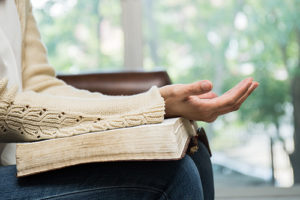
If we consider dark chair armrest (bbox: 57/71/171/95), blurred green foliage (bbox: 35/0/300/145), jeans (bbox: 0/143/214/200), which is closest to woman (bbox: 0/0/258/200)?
jeans (bbox: 0/143/214/200)

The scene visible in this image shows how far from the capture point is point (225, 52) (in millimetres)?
2572

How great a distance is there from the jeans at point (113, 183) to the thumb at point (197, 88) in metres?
0.10

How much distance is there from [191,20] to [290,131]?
873 mm

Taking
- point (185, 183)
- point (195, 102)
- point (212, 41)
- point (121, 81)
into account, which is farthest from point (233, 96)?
point (212, 41)

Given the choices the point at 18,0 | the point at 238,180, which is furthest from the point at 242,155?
the point at 18,0

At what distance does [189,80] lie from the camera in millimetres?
2592

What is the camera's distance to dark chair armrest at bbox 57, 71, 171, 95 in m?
1.30

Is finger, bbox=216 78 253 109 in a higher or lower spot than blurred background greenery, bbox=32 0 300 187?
higher

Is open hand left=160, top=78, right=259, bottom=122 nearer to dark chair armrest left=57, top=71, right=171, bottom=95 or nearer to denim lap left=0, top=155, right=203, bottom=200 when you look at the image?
denim lap left=0, top=155, right=203, bottom=200

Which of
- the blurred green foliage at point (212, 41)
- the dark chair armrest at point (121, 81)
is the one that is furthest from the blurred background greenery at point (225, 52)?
the dark chair armrest at point (121, 81)

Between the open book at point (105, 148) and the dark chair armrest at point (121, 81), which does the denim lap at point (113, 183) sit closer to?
the open book at point (105, 148)

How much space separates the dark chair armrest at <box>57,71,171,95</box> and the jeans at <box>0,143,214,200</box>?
27.6 inches

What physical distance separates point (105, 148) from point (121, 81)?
766mm

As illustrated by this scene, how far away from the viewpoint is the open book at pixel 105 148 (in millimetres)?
538
